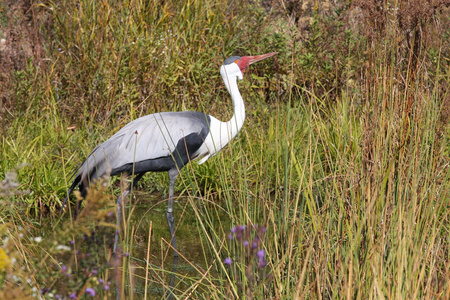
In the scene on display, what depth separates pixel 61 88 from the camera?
18.5ft

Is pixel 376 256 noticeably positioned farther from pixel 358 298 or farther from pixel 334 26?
pixel 334 26

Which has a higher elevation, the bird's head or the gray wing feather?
the bird's head

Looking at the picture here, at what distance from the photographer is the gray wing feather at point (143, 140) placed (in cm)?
418

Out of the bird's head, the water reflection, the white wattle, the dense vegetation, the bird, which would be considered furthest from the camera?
the bird's head

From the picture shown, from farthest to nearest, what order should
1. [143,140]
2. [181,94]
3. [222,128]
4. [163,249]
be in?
[181,94], [222,128], [143,140], [163,249]

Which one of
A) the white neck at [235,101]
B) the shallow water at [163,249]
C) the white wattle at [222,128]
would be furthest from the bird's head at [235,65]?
the shallow water at [163,249]

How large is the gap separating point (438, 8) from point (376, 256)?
1.27 meters

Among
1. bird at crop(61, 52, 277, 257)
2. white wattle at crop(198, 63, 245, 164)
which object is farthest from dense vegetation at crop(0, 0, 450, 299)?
bird at crop(61, 52, 277, 257)

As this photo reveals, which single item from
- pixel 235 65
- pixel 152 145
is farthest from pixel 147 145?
pixel 235 65

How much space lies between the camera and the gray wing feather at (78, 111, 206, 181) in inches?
165

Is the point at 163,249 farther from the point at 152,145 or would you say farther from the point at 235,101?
the point at 235,101

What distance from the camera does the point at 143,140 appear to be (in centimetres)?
429

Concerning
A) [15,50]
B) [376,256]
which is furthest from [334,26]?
[376,256]

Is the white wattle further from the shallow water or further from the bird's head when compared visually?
the shallow water
